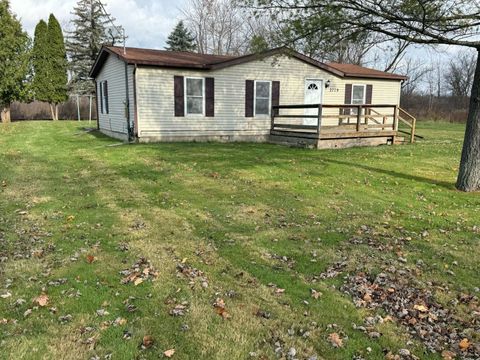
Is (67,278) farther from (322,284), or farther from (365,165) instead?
(365,165)

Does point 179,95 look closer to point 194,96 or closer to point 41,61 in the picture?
point 194,96

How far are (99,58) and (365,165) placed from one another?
1329 cm

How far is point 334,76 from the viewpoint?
19.2 m

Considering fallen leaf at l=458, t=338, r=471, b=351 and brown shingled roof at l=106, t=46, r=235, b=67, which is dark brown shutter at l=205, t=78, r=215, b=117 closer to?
brown shingled roof at l=106, t=46, r=235, b=67

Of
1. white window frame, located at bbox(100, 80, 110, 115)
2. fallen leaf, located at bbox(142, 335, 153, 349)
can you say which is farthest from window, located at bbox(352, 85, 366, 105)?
fallen leaf, located at bbox(142, 335, 153, 349)

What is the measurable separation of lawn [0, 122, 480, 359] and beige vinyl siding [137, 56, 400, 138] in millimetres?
6286

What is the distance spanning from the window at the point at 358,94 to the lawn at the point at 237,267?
11.6 m

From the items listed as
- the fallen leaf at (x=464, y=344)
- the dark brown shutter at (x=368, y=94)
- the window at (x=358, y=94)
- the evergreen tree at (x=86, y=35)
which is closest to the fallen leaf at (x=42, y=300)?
the fallen leaf at (x=464, y=344)

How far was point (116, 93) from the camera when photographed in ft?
56.7

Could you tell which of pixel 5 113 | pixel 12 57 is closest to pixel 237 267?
pixel 12 57

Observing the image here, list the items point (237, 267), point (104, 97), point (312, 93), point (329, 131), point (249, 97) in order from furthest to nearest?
1. point (104, 97)
2. point (312, 93)
3. point (249, 97)
4. point (329, 131)
5. point (237, 267)

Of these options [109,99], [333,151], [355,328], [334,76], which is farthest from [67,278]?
[334,76]

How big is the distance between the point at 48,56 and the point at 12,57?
11.3ft

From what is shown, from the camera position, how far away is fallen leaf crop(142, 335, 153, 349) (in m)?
3.10
